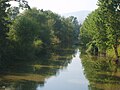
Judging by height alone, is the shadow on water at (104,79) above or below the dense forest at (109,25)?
below

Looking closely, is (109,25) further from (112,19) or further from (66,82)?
(66,82)

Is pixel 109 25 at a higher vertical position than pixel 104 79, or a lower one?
higher

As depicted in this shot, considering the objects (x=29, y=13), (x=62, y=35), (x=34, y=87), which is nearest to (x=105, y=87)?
(x=34, y=87)

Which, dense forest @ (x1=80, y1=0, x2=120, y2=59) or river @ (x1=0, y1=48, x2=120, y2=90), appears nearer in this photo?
river @ (x1=0, y1=48, x2=120, y2=90)

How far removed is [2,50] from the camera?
173 ft

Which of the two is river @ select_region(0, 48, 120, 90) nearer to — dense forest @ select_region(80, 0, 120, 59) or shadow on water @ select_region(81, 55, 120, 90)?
shadow on water @ select_region(81, 55, 120, 90)

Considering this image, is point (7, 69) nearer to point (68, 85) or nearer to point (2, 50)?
point (2, 50)

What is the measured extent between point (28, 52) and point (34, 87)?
29.1 m

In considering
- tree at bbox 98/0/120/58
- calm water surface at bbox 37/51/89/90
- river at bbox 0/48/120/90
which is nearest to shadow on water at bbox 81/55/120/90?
river at bbox 0/48/120/90

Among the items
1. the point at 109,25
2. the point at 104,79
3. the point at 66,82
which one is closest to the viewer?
the point at 66,82

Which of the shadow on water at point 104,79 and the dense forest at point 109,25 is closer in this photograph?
the shadow on water at point 104,79

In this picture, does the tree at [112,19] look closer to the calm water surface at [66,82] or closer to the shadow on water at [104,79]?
the shadow on water at [104,79]

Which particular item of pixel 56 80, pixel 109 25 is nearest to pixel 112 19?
pixel 109 25

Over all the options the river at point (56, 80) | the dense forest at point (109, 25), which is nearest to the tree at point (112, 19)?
the dense forest at point (109, 25)
